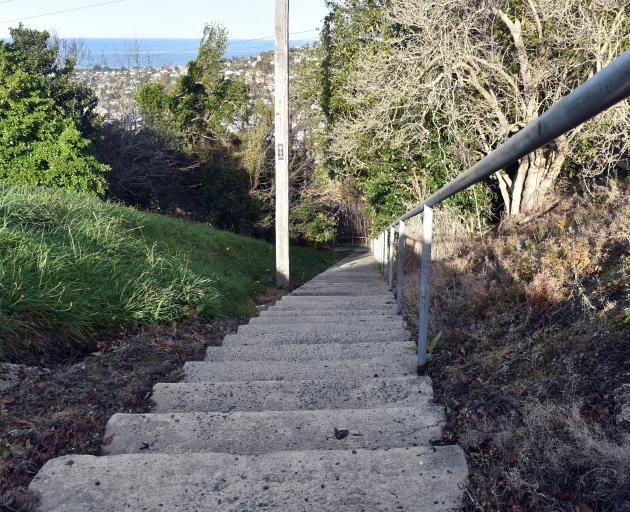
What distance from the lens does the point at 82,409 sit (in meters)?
2.80

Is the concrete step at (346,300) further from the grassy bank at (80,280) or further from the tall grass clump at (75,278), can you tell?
the tall grass clump at (75,278)

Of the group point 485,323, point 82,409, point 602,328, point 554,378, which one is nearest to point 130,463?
point 82,409

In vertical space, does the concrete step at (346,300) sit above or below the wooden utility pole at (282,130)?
below

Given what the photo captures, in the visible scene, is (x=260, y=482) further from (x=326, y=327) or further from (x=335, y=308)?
(x=335, y=308)

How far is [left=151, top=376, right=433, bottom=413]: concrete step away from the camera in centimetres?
279

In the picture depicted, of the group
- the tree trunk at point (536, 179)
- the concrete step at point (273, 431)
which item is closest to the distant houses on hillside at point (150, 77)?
the tree trunk at point (536, 179)

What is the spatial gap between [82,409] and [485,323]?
7.55 ft

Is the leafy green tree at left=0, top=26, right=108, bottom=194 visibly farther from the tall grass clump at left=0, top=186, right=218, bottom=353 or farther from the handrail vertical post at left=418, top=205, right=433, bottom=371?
the handrail vertical post at left=418, top=205, right=433, bottom=371

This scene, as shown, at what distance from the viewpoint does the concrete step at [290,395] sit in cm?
279

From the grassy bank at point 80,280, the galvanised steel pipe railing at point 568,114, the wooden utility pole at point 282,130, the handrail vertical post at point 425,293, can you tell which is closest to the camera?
the galvanised steel pipe railing at point 568,114

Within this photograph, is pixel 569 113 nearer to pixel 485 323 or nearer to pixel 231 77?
pixel 485 323

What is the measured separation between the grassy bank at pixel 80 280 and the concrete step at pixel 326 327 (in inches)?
21.7

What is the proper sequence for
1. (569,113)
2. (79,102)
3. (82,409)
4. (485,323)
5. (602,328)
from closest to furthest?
(569,113) → (602,328) → (82,409) → (485,323) → (79,102)

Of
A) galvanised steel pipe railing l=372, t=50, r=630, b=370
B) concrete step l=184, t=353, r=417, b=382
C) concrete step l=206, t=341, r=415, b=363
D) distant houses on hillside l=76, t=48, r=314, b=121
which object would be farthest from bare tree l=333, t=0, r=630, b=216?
distant houses on hillside l=76, t=48, r=314, b=121
